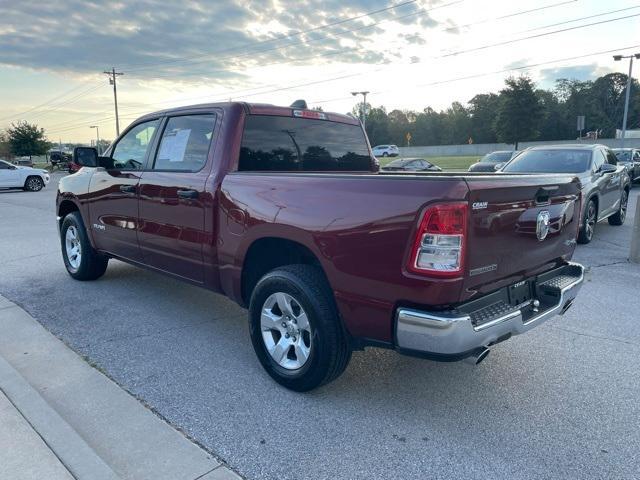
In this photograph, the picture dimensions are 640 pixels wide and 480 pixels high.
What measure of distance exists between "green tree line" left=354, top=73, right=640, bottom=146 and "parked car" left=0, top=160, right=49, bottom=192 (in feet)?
155

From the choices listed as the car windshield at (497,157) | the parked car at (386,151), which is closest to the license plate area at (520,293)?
the car windshield at (497,157)

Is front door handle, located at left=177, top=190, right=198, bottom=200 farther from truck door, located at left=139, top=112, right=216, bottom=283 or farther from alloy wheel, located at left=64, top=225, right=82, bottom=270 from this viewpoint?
alloy wheel, located at left=64, top=225, right=82, bottom=270

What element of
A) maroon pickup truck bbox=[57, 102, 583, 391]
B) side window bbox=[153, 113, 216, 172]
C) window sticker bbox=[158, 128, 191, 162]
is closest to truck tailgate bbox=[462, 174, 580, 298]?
maroon pickup truck bbox=[57, 102, 583, 391]

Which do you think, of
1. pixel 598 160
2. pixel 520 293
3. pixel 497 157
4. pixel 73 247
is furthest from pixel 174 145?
pixel 497 157

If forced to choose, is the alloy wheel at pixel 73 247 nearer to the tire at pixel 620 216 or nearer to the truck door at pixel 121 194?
the truck door at pixel 121 194

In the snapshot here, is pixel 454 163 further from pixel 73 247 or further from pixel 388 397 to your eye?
pixel 388 397


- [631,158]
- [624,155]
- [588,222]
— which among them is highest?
[624,155]

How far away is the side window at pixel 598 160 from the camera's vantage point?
8.50 m

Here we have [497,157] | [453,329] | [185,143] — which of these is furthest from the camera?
[497,157]

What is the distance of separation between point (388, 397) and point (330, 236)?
1.21 metres

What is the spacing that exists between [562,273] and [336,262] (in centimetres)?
179

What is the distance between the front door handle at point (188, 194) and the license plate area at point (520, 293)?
2428mm

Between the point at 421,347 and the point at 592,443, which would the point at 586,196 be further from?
the point at 421,347

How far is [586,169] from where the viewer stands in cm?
832
